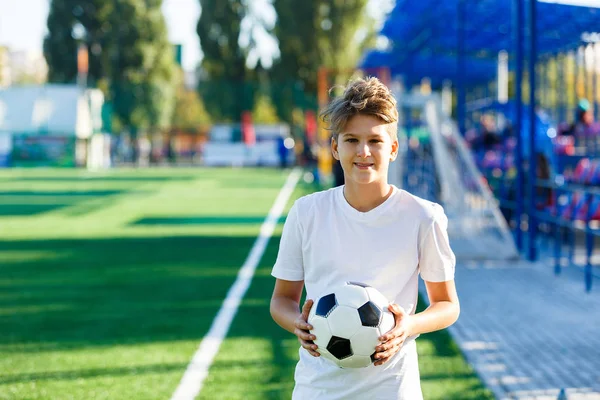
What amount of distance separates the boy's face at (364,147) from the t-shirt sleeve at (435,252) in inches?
9.9

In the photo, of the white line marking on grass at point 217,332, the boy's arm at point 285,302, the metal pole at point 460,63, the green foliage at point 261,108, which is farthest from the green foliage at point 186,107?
the boy's arm at point 285,302

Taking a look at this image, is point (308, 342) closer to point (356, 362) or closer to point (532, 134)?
point (356, 362)

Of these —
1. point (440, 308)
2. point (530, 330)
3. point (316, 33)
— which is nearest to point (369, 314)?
point (440, 308)

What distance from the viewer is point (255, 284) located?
9945mm

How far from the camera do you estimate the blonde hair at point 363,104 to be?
2.85 m

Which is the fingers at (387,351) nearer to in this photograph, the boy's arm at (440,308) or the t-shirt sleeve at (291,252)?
the boy's arm at (440,308)

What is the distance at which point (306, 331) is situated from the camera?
9.41 ft

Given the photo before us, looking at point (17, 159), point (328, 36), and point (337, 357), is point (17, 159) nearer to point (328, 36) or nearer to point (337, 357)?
point (328, 36)

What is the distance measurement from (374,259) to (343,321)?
245mm

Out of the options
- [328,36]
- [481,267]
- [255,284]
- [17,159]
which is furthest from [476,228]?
[328,36]

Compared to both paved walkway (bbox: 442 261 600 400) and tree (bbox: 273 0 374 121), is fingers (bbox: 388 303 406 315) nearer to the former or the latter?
paved walkway (bbox: 442 261 600 400)

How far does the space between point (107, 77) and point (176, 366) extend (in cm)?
5431

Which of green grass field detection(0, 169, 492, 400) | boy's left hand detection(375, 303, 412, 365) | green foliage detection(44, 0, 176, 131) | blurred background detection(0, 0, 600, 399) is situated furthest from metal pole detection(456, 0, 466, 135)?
green foliage detection(44, 0, 176, 131)

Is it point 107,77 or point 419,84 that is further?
point 107,77
